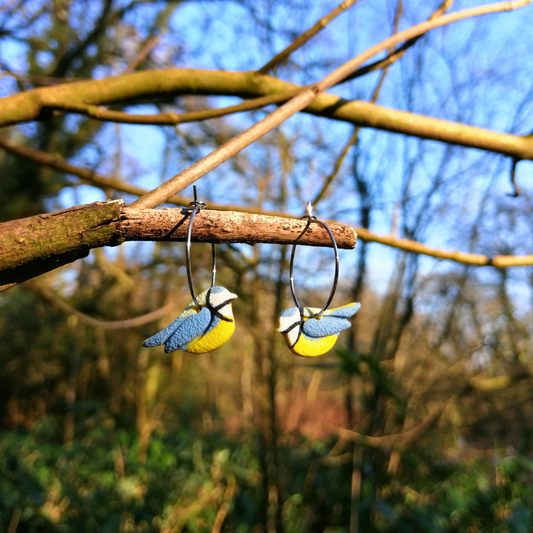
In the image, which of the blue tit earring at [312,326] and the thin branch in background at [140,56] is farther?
the thin branch in background at [140,56]

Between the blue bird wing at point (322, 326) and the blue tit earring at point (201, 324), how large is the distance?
0.45 ft

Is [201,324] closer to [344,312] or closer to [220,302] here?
[220,302]

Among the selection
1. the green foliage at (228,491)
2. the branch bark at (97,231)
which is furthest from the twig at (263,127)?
the green foliage at (228,491)

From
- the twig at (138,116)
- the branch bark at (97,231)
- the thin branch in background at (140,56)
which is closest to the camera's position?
the branch bark at (97,231)

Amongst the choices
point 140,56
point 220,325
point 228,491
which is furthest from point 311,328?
point 228,491

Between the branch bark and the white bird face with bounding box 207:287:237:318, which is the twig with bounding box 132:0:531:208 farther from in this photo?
the white bird face with bounding box 207:287:237:318

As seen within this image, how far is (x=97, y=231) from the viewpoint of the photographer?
2.13 feet

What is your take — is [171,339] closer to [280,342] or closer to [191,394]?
[280,342]

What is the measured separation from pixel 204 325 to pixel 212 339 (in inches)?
1.2

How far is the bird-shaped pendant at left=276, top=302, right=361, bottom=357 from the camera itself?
765mm

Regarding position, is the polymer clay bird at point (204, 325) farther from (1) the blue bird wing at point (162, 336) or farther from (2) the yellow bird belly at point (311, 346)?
(2) the yellow bird belly at point (311, 346)

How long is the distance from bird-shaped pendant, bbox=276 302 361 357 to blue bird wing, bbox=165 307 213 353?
0.13 m

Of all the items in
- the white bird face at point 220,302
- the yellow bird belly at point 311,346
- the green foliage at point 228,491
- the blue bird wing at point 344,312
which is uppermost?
the white bird face at point 220,302

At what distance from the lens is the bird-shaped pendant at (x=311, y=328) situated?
765 mm
